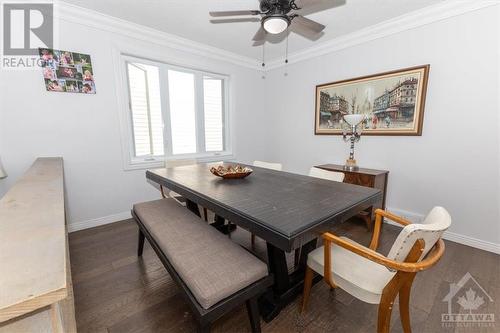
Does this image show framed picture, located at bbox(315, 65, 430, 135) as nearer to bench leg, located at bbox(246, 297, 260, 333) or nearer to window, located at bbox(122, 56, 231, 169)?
window, located at bbox(122, 56, 231, 169)

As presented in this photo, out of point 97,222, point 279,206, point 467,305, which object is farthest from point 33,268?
point 97,222

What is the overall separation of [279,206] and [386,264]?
55 cm

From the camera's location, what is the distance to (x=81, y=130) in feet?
8.18

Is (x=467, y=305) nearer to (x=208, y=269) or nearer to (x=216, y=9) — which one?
(x=208, y=269)

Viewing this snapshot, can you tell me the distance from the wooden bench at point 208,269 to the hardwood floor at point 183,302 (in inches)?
16.5

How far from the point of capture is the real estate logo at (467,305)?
1.36m

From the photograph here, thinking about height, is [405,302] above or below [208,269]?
below

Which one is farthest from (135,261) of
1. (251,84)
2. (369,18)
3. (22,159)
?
(369,18)

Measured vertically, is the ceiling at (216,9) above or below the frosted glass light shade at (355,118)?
above

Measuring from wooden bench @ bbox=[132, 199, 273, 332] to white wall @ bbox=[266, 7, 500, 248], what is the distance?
2451mm

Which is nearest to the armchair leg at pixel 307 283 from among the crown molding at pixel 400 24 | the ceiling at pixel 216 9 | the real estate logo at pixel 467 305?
the real estate logo at pixel 467 305

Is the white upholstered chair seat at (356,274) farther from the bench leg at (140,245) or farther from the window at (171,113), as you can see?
the window at (171,113)

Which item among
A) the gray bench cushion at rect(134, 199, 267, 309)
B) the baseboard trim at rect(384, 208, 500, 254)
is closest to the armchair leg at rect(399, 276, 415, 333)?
the gray bench cushion at rect(134, 199, 267, 309)

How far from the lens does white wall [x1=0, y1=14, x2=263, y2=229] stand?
2160 mm
